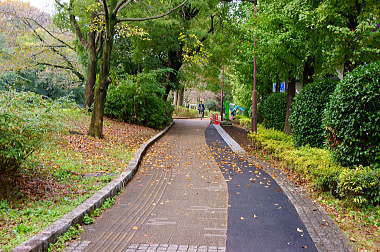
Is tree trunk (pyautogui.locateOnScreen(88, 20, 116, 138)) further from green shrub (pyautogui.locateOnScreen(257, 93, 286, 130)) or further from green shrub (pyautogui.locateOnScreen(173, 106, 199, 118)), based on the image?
green shrub (pyautogui.locateOnScreen(173, 106, 199, 118))

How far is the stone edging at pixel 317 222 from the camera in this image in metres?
4.72

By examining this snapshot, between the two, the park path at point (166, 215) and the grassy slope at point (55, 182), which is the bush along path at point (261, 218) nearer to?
the park path at point (166, 215)

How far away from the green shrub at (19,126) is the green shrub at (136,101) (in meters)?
14.3

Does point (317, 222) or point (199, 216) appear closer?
point (317, 222)

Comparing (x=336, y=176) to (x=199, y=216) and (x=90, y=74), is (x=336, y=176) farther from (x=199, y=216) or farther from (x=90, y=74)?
(x=90, y=74)

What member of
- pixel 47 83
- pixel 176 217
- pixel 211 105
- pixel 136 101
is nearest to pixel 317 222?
pixel 176 217

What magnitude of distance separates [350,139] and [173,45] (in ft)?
54.7

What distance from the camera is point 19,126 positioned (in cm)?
593

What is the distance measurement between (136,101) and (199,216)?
1655 centimetres

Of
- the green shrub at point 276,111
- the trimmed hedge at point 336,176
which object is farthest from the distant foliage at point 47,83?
the trimmed hedge at point 336,176

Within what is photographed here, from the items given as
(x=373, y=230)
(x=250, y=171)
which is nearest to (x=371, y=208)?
(x=373, y=230)

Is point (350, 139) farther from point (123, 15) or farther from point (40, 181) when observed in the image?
point (123, 15)

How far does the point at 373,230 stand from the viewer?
5293 millimetres

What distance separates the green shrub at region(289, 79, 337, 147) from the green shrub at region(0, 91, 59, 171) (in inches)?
301
